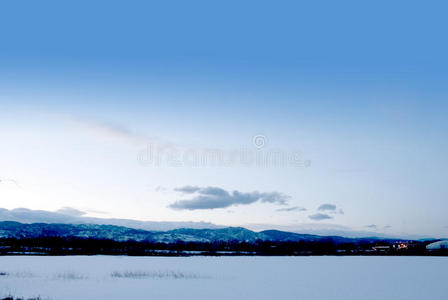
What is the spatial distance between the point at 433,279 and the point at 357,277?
6.45 metres

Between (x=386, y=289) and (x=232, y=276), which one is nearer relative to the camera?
(x=386, y=289)

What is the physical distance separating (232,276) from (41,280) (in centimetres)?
1568

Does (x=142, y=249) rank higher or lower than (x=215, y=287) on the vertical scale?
lower

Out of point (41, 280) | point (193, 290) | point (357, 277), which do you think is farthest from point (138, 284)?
point (357, 277)

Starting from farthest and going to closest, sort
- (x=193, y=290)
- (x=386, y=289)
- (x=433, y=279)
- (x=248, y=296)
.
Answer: (x=433, y=279)
(x=386, y=289)
(x=193, y=290)
(x=248, y=296)

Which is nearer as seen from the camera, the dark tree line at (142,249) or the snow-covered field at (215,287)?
the snow-covered field at (215,287)

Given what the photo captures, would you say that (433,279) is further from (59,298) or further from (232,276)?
(59,298)

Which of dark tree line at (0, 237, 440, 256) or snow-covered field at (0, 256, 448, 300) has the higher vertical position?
snow-covered field at (0, 256, 448, 300)

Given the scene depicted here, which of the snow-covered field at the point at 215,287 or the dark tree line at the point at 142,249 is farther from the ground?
the snow-covered field at the point at 215,287

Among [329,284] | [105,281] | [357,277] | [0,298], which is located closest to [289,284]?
[329,284]

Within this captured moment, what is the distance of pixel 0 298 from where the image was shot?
69.7ft

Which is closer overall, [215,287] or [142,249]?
[215,287]

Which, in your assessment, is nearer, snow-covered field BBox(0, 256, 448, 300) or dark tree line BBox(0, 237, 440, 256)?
snow-covered field BBox(0, 256, 448, 300)

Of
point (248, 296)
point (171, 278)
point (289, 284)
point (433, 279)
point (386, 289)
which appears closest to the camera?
point (248, 296)
